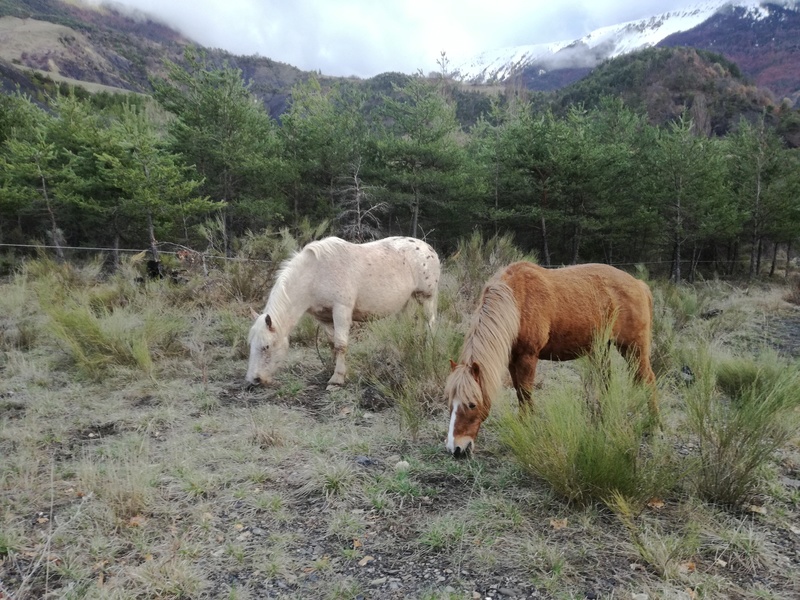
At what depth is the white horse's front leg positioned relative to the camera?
195 inches

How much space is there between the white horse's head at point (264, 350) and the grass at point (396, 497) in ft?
1.29

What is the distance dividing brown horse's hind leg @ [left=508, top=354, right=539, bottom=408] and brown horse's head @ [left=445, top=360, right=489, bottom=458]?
52 cm

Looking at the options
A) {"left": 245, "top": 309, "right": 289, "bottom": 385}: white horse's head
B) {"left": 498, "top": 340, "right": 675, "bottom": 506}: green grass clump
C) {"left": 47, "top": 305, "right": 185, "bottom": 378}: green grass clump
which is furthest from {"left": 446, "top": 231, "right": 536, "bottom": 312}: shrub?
{"left": 498, "top": 340, "right": 675, "bottom": 506}: green grass clump

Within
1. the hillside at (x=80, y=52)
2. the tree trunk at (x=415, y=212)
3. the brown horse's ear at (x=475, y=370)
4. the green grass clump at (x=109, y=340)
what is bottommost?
the green grass clump at (x=109, y=340)

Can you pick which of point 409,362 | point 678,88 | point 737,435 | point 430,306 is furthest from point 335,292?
point 678,88

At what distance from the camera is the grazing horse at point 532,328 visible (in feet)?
9.59

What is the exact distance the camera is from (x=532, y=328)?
10.6 feet

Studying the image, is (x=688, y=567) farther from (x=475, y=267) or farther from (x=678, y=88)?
(x=678, y=88)

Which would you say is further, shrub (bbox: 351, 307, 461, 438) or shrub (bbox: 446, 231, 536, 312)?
shrub (bbox: 446, 231, 536, 312)

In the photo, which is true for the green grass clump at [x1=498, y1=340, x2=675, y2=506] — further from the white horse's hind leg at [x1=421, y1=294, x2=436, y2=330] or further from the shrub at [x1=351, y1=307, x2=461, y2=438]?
the white horse's hind leg at [x1=421, y1=294, x2=436, y2=330]

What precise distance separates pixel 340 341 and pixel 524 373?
2.36 meters

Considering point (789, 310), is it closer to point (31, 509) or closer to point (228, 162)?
point (31, 509)

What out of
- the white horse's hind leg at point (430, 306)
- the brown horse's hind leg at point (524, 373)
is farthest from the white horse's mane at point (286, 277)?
the brown horse's hind leg at point (524, 373)

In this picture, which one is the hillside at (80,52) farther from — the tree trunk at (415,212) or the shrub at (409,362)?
the shrub at (409,362)
